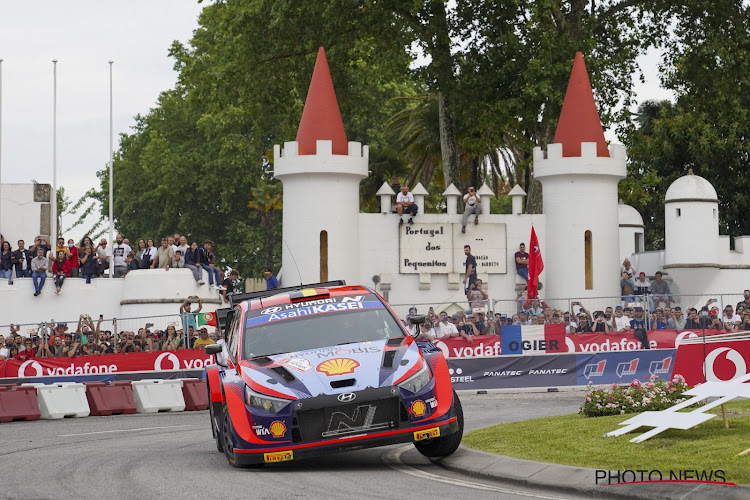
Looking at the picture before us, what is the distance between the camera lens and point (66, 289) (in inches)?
1590

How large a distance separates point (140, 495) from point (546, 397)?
56.2 ft

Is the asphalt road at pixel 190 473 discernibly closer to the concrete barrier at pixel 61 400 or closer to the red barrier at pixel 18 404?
the red barrier at pixel 18 404

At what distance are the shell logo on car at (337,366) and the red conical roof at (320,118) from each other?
27.7 metres

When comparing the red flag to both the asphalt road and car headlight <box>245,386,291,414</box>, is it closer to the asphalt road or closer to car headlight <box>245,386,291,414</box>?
the asphalt road

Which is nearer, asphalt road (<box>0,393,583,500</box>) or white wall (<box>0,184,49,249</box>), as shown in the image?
asphalt road (<box>0,393,583,500</box>)

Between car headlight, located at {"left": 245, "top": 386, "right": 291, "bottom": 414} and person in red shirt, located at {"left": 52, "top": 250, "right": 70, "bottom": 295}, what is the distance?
27.5 m

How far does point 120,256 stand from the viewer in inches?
1658

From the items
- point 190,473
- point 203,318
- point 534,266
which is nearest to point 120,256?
point 203,318

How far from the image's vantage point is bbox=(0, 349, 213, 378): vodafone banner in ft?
98.2

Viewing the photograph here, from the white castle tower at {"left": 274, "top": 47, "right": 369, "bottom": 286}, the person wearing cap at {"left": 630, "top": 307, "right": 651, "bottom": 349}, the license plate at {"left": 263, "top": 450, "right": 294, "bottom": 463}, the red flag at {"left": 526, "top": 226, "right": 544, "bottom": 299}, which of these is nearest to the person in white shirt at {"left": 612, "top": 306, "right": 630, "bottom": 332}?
the person wearing cap at {"left": 630, "top": 307, "right": 651, "bottom": 349}

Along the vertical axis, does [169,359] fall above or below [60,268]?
below

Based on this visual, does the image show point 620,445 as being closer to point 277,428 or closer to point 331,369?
point 331,369

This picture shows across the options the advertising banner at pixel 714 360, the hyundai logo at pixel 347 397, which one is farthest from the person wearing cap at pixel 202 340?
the hyundai logo at pixel 347 397

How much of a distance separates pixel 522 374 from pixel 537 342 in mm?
864
